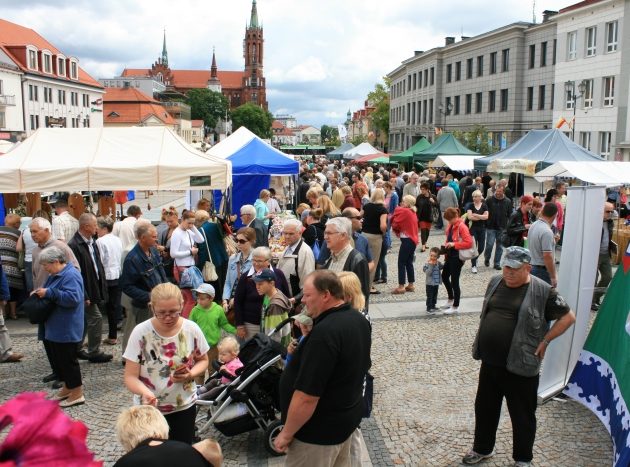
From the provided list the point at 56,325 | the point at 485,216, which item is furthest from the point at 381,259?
the point at 56,325

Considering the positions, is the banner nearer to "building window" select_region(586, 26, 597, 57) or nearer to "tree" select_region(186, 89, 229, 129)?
"building window" select_region(586, 26, 597, 57)

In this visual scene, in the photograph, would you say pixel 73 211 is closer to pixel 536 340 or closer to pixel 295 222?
pixel 295 222

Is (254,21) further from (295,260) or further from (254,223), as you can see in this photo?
(295,260)

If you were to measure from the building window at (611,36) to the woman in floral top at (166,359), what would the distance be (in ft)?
125

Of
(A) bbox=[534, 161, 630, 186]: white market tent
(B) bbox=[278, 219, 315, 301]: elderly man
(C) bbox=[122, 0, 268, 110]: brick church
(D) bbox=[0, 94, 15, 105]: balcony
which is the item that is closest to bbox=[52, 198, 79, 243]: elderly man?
(B) bbox=[278, 219, 315, 301]: elderly man

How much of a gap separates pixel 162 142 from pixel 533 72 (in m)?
42.2

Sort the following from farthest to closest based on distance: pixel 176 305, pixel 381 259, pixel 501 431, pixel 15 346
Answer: pixel 381 259, pixel 15 346, pixel 501 431, pixel 176 305

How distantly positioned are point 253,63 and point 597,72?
155321 millimetres

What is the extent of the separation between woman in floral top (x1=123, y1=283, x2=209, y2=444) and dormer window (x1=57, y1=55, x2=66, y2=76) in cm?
5996

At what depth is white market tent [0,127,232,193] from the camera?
954 centimetres

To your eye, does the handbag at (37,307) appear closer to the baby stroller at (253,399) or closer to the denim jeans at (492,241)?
the baby stroller at (253,399)

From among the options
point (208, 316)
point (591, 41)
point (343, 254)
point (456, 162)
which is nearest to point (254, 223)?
point (208, 316)

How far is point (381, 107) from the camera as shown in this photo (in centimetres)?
9050

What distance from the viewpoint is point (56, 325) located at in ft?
19.1
